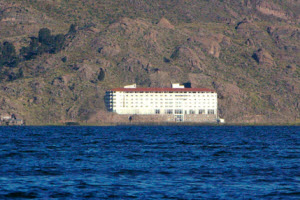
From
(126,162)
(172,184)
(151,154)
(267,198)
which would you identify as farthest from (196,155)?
(267,198)

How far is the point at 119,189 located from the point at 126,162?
1006 inches

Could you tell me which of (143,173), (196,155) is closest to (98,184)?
(143,173)

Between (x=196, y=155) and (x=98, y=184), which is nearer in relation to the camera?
(x=98, y=184)

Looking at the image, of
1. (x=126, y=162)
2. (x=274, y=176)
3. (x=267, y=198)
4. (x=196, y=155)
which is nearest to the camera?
(x=267, y=198)

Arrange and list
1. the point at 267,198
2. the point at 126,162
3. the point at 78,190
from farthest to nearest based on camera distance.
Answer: the point at 126,162, the point at 78,190, the point at 267,198

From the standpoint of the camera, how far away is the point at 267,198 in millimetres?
57969

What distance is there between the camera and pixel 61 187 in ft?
208

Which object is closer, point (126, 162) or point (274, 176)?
point (274, 176)

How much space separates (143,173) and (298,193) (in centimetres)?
2063

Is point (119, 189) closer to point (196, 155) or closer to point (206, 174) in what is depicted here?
point (206, 174)

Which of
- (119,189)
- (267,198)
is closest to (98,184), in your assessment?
(119,189)

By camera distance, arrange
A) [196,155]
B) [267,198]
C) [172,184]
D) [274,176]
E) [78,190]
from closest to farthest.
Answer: [267,198] → [78,190] → [172,184] → [274,176] → [196,155]

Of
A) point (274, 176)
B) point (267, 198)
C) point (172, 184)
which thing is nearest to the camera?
point (267, 198)

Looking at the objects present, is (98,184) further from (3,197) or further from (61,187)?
(3,197)
